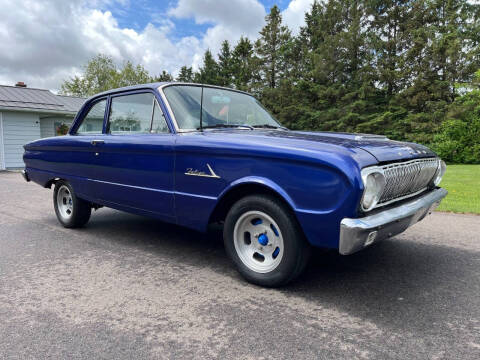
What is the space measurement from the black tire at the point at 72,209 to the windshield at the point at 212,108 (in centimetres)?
217

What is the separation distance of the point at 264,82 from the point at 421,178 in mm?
34051

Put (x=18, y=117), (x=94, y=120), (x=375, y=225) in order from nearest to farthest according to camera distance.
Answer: (x=375, y=225), (x=94, y=120), (x=18, y=117)

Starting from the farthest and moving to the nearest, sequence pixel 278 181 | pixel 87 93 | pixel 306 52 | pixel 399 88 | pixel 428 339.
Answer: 1. pixel 87 93
2. pixel 306 52
3. pixel 399 88
4. pixel 278 181
5. pixel 428 339

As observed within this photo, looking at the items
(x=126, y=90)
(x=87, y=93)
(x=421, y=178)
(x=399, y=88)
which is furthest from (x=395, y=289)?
(x=87, y=93)

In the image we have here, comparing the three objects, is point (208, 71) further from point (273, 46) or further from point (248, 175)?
point (248, 175)

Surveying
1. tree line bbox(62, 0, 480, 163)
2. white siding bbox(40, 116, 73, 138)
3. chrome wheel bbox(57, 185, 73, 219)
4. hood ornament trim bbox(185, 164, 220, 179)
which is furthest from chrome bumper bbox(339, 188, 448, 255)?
white siding bbox(40, 116, 73, 138)

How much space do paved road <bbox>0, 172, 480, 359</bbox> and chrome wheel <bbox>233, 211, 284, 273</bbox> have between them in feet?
0.72

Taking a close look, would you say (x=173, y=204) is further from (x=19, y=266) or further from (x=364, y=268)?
(x=364, y=268)

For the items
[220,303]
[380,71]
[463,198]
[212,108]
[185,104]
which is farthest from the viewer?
[380,71]

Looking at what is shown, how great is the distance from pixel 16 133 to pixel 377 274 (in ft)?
67.5

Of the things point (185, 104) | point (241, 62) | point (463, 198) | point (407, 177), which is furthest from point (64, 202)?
point (241, 62)

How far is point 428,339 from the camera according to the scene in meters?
2.20

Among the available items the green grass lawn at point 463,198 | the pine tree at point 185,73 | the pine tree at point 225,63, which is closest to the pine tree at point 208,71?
the pine tree at point 225,63

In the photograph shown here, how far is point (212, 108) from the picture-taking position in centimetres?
375
